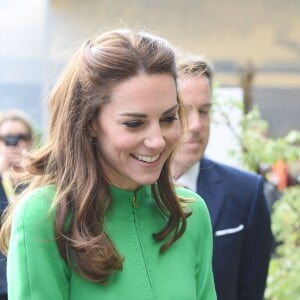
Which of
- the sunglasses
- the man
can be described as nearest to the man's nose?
the man

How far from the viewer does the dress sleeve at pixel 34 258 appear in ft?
5.47

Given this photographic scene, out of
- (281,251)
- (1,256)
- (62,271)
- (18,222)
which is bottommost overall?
(281,251)

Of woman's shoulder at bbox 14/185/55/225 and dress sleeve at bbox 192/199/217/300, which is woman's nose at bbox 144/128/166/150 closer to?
woman's shoulder at bbox 14/185/55/225

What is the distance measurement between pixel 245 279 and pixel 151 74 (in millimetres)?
1269

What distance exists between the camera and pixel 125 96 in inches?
68.9

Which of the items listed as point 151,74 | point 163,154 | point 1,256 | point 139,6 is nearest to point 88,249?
point 163,154

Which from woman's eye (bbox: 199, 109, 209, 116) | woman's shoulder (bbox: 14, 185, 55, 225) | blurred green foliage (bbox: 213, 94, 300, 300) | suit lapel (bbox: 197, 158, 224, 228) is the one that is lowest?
blurred green foliage (bbox: 213, 94, 300, 300)

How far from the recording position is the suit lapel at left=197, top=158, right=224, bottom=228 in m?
2.70

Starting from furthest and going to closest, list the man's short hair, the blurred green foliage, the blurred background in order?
the blurred background < the blurred green foliage < the man's short hair

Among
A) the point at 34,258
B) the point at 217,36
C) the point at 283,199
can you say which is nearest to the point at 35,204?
the point at 34,258

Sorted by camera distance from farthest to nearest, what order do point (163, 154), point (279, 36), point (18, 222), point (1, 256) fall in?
point (279, 36)
point (1, 256)
point (163, 154)
point (18, 222)

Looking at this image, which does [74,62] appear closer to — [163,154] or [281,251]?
[163,154]

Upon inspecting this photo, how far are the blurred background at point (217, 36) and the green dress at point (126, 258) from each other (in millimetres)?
6596

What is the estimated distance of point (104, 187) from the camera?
1828 mm
